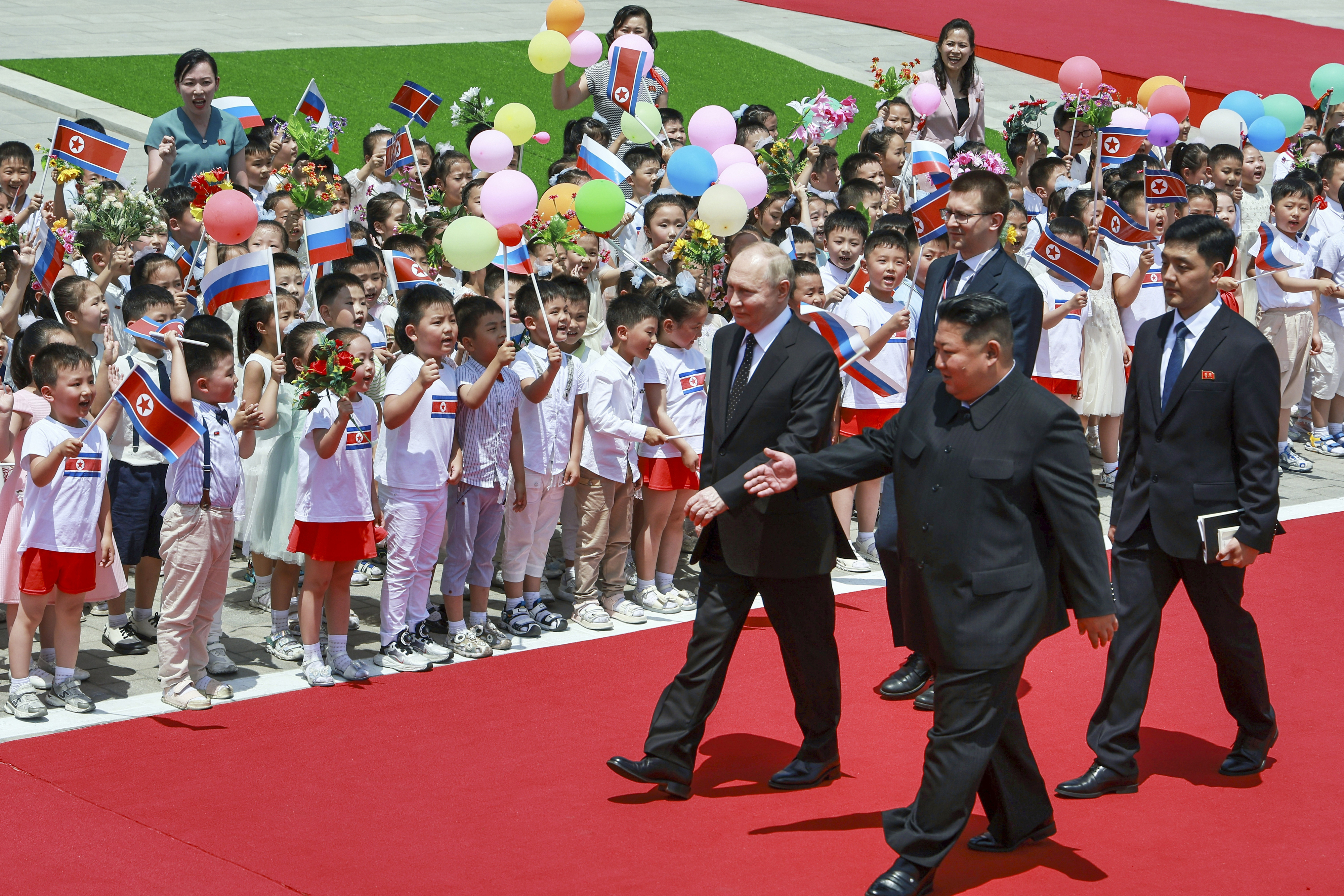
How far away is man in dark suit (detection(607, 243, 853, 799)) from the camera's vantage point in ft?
20.0

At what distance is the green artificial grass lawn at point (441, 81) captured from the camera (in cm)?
1895

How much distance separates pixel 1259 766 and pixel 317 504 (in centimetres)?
446

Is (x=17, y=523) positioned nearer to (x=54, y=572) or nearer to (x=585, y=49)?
(x=54, y=572)

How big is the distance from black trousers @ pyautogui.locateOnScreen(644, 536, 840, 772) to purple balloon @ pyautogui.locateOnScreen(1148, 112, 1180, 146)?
9.18 m

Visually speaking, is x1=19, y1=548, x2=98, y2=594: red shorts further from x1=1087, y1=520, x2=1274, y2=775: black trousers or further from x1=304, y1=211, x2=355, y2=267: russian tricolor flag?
x1=1087, y1=520, x2=1274, y2=775: black trousers

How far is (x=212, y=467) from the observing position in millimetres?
7168

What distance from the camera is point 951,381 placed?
5.36 m

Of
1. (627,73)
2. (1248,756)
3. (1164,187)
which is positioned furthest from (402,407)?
(1164,187)

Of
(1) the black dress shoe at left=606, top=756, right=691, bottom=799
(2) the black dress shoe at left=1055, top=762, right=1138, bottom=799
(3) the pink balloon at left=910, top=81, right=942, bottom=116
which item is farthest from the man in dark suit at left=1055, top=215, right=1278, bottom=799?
(3) the pink balloon at left=910, top=81, right=942, bottom=116

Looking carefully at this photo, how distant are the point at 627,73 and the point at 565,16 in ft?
2.77

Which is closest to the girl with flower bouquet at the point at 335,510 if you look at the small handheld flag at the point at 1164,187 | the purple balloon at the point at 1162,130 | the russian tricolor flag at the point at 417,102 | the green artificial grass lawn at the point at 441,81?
the russian tricolor flag at the point at 417,102

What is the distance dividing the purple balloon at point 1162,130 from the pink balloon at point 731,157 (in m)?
5.04

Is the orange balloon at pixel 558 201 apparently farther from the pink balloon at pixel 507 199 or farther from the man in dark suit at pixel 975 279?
the man in dark suit at pixel 975 279

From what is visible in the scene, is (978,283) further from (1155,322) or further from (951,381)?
(951,381)
